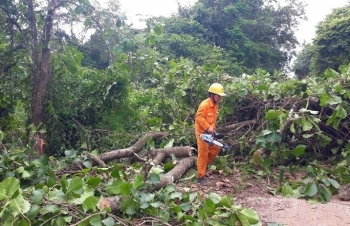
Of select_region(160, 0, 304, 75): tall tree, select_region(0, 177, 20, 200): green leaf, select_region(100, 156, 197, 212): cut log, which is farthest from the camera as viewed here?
select_region(160, 0, 304, 75): tall tree

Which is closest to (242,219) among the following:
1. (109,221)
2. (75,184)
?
(109,221)

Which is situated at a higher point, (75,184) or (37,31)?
(37,31)

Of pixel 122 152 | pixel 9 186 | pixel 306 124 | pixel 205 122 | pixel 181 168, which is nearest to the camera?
pixel 9 186

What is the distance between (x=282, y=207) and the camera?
12.6 feet

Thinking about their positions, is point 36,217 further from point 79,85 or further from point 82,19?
point 79,85

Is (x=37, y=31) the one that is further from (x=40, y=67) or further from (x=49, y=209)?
(x=49, y=209)

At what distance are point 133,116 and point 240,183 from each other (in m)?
2.57

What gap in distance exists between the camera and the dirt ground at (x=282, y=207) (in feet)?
11.6

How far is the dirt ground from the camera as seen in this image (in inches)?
139

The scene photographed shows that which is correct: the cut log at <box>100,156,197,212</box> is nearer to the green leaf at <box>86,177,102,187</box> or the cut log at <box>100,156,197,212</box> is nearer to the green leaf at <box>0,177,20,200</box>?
the green leaf at <box>86,177,102,187</box>

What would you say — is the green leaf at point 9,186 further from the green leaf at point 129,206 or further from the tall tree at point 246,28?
the tall tree at point 246,28

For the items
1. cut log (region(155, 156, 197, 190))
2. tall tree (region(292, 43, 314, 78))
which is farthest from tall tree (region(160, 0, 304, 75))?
cut log (region(155, 156, 197, 190))

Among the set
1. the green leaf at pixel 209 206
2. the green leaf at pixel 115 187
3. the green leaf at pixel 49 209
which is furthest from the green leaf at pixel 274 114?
the green leaf at pixel 49 209

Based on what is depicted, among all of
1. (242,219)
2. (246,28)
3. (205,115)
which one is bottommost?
(242,219)
